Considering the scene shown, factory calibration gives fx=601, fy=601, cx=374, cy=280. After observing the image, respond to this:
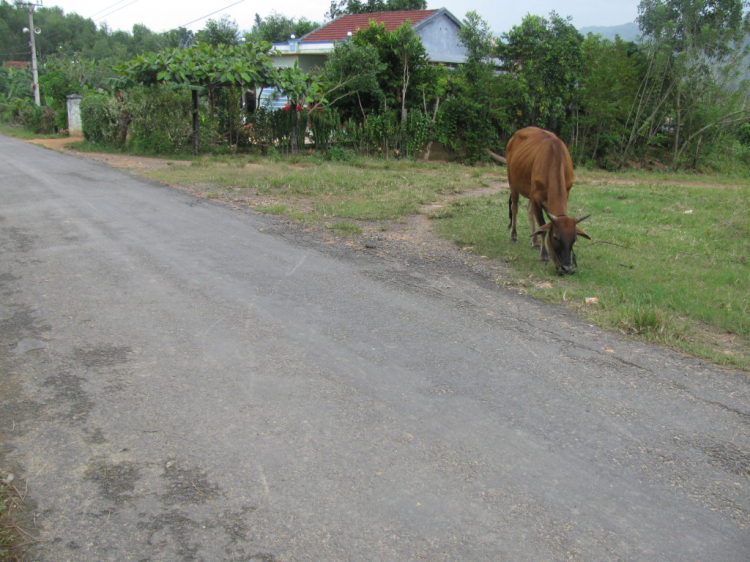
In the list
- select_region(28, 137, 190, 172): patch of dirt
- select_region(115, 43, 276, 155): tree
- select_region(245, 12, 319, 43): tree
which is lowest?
select_region(28, 137, 190, 172): patch of dirt

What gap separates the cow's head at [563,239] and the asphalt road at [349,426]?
102 cm

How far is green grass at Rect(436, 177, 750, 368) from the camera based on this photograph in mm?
5473

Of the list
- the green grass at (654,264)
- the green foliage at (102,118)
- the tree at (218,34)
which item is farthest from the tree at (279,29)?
the green grass at (654,264)

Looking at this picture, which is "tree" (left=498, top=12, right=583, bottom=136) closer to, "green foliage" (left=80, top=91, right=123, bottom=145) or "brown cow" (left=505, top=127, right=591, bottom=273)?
"brown cow" (left=505, top=127, right=591, bottom=273)

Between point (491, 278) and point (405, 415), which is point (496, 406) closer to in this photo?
point (405, 415)

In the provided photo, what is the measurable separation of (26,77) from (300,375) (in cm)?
5230

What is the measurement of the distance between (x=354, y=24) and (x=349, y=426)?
2774 centimetres

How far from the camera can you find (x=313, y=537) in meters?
2.69

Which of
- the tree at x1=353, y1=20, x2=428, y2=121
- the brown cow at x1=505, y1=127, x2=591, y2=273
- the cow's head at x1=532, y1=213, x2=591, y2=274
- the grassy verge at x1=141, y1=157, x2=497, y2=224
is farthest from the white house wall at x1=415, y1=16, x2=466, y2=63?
the cow's head at x1=532, y1=213, x2=591, y2=274

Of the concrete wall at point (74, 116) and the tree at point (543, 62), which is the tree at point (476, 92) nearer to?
the tree at point (543, 62)

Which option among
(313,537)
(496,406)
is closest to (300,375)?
(496,406)

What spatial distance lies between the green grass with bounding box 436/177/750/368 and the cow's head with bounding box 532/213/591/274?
0.17 m

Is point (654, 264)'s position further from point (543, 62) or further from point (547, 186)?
point (543, 62)

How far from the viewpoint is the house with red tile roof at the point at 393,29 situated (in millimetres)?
25422
